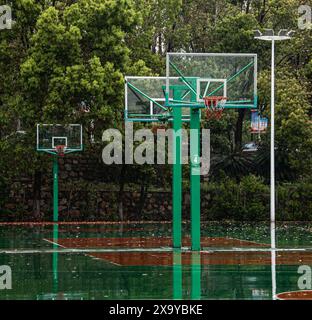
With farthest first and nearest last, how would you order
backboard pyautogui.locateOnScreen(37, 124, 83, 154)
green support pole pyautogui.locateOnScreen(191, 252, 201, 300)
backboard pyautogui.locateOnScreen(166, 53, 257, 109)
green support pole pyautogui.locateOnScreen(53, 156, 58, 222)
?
backboard pyautogui.locateOnScreen(37, 124, 83, 154)
green support pole pyautogui.locateOnScreen(53, 156, 58, 222)
backboard pyautogui.locateOnScreen(166, 53, 257, 109)
green support pole pyautogui.locateOnScreen(191, 252, 201, 300)

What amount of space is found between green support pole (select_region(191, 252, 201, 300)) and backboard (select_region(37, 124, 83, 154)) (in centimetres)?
1668

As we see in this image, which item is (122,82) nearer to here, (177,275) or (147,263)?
(147,263)

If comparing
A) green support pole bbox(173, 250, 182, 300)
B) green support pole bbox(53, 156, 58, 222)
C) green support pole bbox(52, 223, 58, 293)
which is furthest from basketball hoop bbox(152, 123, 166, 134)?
green support pole bbox(173, 250, 182, 300)

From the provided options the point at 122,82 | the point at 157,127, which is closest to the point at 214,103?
the point at 122,82

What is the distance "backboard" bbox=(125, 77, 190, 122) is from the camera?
1262 inches

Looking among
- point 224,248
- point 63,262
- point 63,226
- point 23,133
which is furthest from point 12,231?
point 63,262

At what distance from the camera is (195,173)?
27484 mm

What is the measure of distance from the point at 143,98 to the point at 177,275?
11959mm

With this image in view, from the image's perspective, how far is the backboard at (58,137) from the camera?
141ft

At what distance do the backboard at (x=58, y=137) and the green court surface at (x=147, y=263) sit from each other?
4298 mm

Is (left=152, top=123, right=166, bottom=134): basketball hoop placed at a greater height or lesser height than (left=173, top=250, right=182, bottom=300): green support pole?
greater

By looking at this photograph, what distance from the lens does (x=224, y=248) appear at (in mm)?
29516

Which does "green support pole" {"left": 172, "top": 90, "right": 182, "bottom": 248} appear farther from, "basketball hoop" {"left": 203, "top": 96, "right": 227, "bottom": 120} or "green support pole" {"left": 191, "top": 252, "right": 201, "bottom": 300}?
"green support pole" {"left": 191, "top": 252, "right": 201, "bottom": 300}

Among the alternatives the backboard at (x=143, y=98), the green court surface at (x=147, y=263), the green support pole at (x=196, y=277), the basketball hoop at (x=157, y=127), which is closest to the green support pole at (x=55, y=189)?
the green court surface at (x=147, y=263)
